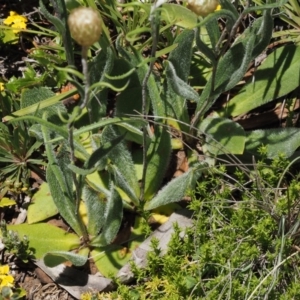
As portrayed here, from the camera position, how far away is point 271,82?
8.31 ft

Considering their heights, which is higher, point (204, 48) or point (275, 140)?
point (204, 48)

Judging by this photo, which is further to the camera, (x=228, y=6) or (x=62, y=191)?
(x=62, y=191)

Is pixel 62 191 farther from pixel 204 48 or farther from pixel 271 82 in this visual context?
pixel 271 82

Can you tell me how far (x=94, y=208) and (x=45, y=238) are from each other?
26 centimetres

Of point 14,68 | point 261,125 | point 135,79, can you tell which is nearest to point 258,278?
point 261,125

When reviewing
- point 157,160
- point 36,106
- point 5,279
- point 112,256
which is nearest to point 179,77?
point 157,160

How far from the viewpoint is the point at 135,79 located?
7.75 ft

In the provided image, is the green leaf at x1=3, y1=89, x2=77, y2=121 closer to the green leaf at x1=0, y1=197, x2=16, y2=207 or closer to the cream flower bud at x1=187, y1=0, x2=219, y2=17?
the green leaf at x1=0, y1=197, x2=16, y2=207

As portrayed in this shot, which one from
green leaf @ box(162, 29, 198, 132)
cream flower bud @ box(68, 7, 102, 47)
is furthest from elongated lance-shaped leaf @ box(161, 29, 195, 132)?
cream flower bud @ box(68, 7, 102, 47)

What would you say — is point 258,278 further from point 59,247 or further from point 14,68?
point 14,68

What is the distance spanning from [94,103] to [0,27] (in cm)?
65

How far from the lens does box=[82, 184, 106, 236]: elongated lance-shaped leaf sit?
226cm

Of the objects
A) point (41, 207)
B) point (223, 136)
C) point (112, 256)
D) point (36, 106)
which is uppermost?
point (36, 106)

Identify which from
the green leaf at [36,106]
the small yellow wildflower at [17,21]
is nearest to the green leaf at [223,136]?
the green leaf at [36,106]
